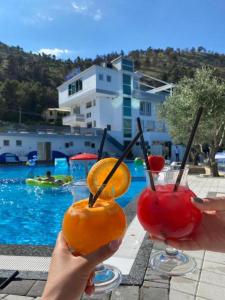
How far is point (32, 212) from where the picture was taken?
959 centimetres

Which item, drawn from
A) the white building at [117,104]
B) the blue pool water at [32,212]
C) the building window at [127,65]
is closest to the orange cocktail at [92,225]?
the blue pool water at [32,212]

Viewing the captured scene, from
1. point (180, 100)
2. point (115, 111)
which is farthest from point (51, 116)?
point (180, 100)

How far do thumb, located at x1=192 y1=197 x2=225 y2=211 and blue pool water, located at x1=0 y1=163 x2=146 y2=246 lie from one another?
18.6 ft

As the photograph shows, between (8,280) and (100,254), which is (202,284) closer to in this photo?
(8,280)

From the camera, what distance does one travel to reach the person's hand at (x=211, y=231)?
1.33m

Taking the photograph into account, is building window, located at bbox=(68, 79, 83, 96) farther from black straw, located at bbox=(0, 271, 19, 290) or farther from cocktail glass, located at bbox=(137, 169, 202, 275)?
cocktail glass, located at bbox=(137, 169, 202, 275)

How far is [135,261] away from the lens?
350cm

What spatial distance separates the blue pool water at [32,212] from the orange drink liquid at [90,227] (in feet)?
19.2

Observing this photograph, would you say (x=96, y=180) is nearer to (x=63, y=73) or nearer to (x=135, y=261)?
(x=135, y=261)

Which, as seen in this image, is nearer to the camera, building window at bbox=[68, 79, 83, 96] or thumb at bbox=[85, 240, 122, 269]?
thumb at bbox=[85, 240, 122, 269]

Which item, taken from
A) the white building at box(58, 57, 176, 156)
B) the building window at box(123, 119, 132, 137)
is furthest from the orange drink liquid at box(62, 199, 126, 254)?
the building window at box(123, 119, 132, 137)

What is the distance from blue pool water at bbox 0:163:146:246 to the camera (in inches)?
291

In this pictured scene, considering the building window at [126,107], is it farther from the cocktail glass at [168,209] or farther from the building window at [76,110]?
the cocktail glass at [168,209]

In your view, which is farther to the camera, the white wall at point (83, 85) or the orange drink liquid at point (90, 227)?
the white wall at point (83, 85)
